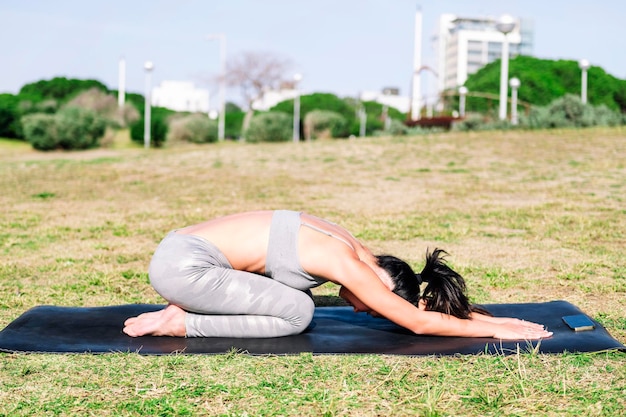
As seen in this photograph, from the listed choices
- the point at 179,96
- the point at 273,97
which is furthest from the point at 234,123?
the point at 179,96

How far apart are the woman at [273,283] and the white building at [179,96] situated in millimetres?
106580

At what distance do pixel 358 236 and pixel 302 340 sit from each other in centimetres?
389

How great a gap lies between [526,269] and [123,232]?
176 inches

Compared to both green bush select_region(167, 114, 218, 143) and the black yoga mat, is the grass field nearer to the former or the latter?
the black yoga mat

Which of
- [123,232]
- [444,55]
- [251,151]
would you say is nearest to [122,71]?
[251,151]

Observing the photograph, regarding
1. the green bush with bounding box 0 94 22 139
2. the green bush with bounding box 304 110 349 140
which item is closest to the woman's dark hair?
the green bush with bounding box 304 110 349 140

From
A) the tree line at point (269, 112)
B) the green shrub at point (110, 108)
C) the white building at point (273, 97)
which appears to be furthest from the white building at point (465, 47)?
the green shrub at point (110, 108)

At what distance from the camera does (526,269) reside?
20.0ft

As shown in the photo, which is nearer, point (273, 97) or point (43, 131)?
point (43, 131)

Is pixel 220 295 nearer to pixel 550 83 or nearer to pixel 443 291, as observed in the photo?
pixel 443 291

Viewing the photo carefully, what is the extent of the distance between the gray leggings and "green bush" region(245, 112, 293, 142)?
74.0 ft

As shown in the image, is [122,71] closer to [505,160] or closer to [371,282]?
[505,160]

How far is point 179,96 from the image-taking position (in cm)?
11419

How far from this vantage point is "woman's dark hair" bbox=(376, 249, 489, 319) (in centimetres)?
384
